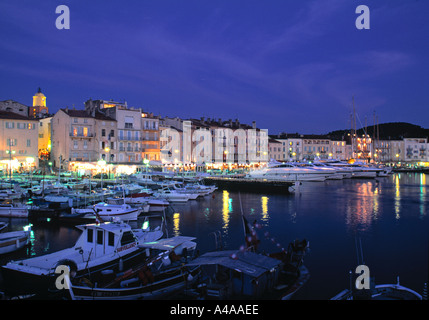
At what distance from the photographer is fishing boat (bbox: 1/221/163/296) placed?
1445 centimetres

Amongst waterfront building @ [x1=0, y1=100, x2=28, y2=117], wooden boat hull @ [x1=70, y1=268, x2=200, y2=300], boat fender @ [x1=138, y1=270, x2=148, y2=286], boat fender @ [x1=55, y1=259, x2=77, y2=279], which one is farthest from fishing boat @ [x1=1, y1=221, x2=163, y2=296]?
waterfront building @ [x1=0, y1=100, x2=28, y2=117]

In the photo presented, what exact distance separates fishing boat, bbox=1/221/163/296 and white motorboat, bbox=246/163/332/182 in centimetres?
5921

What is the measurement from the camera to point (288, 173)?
75812mm

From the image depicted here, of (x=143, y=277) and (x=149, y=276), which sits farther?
(x=149, y=276)

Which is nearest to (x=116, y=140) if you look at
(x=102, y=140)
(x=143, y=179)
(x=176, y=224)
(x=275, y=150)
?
(x=102, y=140)

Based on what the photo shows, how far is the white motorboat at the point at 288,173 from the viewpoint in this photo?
246 ft

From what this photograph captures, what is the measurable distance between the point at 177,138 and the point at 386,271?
216 ft

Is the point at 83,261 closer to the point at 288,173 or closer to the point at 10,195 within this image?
the point at 10,195

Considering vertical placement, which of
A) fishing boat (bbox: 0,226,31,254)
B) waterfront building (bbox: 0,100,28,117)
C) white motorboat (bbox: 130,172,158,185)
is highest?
waterfront building (bbox: 0,100,28,117)

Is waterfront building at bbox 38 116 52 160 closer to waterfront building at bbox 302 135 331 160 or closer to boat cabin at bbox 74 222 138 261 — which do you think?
boat cabin at bbox 74 222 138 261

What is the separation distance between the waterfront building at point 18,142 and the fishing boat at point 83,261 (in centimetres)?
4918

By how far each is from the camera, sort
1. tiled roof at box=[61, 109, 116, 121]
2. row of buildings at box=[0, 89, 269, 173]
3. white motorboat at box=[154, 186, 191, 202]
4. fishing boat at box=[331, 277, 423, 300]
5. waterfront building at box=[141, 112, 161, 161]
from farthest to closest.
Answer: waterfront building at box=[141, 112, 161, 161], tiled roof at box=[61, 109, 116, 121], row of buildings at box=[0, 89, 269, 173], white motorboat at box=[154, 186, 191, 202], fishing boat at box=[331, 277, 423, 300]

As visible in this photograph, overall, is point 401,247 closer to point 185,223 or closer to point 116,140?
point 185,223

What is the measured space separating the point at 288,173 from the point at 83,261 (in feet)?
212
